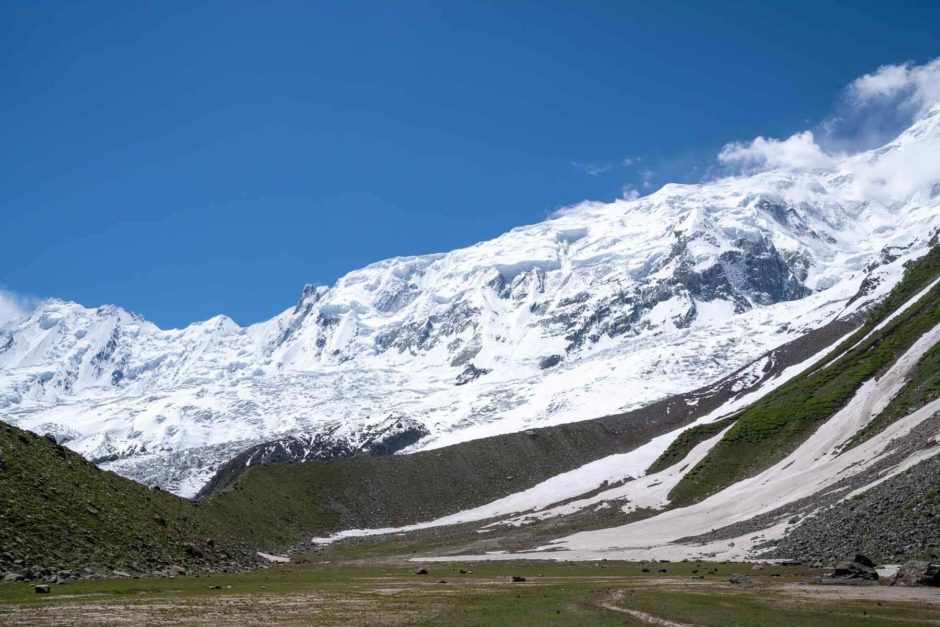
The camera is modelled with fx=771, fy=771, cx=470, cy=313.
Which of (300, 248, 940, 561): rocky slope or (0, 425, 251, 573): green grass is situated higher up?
(0, 425, 251, 573): green grass

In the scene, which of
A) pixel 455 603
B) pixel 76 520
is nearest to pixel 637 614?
pixel 455 603

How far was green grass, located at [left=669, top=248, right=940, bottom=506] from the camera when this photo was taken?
482ft

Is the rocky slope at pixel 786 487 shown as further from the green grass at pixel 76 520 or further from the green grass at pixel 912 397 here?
the green grass at pixel 76 520

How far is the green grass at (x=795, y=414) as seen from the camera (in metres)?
147

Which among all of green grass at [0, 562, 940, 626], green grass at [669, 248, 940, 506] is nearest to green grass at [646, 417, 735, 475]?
green grass at [669, 248, 940, 506]

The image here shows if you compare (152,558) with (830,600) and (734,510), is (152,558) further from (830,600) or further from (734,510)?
(734,510)

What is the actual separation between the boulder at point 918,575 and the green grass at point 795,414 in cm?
9467

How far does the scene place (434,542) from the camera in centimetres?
15150

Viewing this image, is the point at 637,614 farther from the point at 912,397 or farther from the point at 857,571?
the point at 912,397

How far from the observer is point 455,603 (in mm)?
46719

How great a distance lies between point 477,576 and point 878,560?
3634 cm

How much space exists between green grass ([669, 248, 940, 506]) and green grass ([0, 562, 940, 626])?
279ft

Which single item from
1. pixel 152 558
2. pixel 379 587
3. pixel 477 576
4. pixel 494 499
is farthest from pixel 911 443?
pixel 494 499

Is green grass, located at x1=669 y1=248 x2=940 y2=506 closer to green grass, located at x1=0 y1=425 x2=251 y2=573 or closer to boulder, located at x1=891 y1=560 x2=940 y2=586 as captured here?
boulder, located at x1=891 y1=560 x2=940 y2=586
